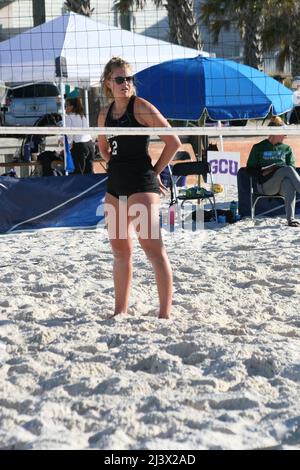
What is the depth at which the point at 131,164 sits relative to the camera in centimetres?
448

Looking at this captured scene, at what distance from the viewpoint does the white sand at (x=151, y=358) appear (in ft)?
9.91

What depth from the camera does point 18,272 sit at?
6.18 metres

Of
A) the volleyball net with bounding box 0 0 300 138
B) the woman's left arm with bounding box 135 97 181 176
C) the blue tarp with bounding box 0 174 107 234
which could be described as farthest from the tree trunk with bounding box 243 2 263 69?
the woman's left arm with bounding box 135 97 181 176

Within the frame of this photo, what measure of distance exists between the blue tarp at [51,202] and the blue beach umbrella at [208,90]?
1.84 metres

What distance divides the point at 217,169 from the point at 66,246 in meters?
3.00

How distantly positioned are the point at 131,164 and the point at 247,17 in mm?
22178

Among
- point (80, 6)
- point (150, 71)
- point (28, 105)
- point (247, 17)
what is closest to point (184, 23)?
point (80, 6)

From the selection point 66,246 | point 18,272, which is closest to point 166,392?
point 18,272

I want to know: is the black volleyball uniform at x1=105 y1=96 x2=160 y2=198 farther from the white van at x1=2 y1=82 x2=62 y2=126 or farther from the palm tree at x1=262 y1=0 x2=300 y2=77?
the palm tree at x1=262 y1=0 x2=300 y2=77

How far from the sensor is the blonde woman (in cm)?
447

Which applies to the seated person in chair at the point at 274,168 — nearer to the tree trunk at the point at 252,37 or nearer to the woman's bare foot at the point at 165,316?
the woman's bare foot at the point at 165,316

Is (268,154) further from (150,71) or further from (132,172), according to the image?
(132,172)

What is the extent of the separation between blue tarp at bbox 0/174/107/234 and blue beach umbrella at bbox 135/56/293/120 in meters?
1.84
